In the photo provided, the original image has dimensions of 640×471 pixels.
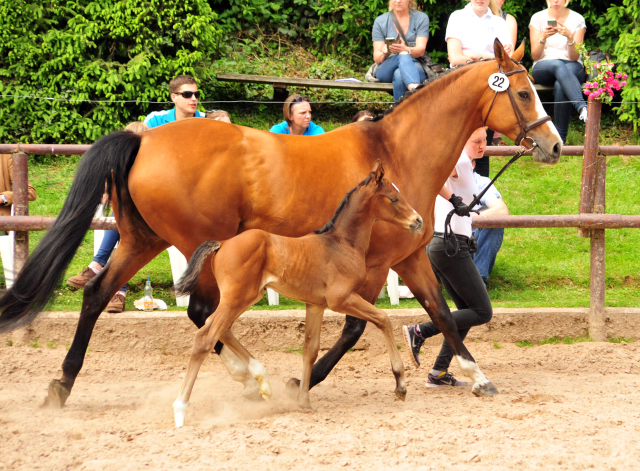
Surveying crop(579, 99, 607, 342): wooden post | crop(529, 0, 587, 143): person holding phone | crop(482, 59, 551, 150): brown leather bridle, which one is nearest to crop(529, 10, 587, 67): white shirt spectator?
crop(529, 0, 587, 143): person holding phone

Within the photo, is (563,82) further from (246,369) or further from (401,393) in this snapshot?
(246,369)

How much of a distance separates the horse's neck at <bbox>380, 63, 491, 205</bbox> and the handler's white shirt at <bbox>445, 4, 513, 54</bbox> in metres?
2.78

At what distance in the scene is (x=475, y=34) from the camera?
7285mm

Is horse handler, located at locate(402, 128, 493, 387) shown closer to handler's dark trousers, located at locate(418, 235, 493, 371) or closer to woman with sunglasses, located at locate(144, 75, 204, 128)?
handler's dark trousers, located at locate(418, 235, 493, 371)

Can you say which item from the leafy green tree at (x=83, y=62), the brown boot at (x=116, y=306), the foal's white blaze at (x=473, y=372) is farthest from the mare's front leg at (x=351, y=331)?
the leafy green tree at (x=83, y=62)

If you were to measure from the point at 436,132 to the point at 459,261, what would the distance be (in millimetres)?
891

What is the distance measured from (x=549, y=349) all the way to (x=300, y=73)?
5.67 metres

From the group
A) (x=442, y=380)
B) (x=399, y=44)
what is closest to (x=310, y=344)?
(x=442, y=380)

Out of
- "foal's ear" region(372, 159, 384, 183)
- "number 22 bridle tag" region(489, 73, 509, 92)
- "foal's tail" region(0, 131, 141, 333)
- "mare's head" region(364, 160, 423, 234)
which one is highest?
"number 22 bridle tag" region(489, 73, 509, 92)

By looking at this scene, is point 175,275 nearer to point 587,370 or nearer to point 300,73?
point 587,370

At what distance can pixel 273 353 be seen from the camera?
5699 millimetres

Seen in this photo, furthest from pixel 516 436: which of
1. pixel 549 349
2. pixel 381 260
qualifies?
pixel 549 349

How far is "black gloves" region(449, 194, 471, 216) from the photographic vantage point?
473 centimetres

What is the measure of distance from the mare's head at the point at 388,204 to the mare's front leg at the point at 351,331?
1.36ft
